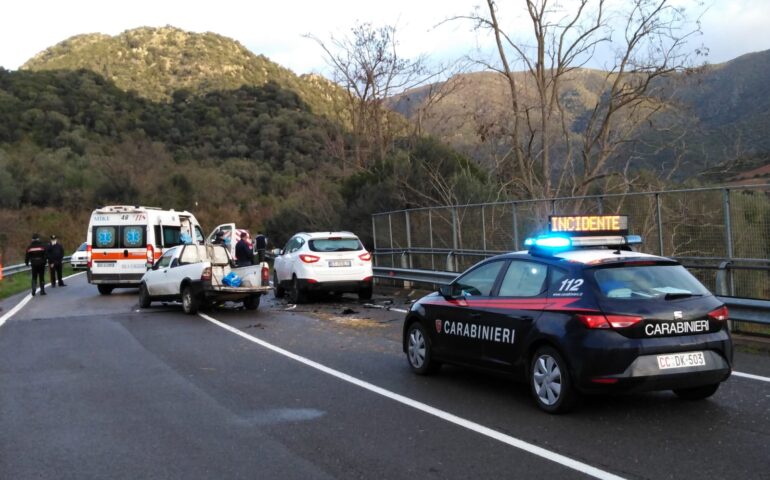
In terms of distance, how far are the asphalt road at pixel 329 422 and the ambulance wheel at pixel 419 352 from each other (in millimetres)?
132

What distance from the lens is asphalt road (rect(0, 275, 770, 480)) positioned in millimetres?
5191

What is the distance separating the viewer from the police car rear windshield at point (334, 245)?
17156mm

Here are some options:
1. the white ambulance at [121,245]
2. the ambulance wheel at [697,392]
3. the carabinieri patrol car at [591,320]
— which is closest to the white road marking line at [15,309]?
the white ambulance at [121,245]

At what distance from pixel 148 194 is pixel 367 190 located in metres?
41.9

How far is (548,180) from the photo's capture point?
22219 mm

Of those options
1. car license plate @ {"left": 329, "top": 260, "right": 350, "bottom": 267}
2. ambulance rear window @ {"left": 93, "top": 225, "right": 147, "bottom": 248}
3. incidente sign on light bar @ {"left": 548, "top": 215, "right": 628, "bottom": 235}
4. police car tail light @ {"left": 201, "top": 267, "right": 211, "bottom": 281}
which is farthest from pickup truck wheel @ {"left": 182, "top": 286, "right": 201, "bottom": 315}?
incidente sign on light bar @ {"left": 548, "top": 215, "right": 628, "bottom": 235}

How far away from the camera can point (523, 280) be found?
7.18 m

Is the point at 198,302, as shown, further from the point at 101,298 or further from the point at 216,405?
the point at 216,405

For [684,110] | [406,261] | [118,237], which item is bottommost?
[406,261]

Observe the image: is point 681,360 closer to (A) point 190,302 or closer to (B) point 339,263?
(B) point 339,263

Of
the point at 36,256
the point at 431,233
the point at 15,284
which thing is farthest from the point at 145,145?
the point at 431,233

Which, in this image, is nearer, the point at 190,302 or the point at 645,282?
the point at 645,282

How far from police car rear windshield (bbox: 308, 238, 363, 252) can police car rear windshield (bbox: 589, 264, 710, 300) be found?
11.0 meters

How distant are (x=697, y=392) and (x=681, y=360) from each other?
35.9 inches
